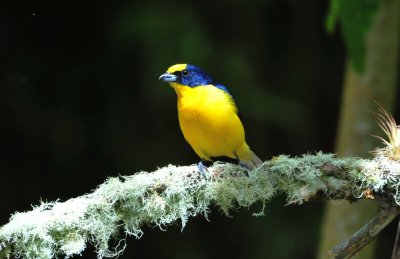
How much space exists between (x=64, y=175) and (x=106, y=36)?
116 cm

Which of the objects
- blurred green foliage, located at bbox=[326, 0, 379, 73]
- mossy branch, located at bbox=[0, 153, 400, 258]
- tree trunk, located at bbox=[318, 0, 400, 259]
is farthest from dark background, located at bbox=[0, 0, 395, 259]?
mossy branch, located at bbox=[0, 153, 400, 258]

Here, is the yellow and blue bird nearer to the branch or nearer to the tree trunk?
the tree trunk

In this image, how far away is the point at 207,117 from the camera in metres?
3.31

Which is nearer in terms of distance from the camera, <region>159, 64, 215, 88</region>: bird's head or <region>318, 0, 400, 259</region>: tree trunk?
<region>159, 64, 215, 88</region>: bird's head

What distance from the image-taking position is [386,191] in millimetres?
2133

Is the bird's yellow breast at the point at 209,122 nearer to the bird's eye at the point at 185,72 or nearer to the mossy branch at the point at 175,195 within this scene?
the bird's eye at the point at 185,72

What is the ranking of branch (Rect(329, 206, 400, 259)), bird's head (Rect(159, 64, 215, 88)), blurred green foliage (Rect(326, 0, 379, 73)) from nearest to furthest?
branch (Rect(329, 206, 400, 259)) < blurred green foliage (Rect(326, 0, 379, 73)) < bird's head (Rect(159, 64, 215, 88))

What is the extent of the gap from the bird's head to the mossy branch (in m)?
1.25

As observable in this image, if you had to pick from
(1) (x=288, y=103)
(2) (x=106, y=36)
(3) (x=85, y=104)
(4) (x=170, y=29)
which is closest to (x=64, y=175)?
(3) (x=85, y=104)

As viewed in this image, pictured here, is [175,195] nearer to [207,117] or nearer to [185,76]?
[207,117]

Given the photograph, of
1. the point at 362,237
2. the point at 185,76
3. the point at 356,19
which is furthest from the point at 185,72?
the point at 362,237

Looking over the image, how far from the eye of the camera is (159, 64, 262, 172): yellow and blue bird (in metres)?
3.32

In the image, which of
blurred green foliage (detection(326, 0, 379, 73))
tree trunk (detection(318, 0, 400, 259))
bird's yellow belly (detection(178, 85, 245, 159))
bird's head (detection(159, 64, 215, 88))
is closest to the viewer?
blurred green foliage (detection(326, 0, 379, 73))

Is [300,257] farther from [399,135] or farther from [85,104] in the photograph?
[399,135]
